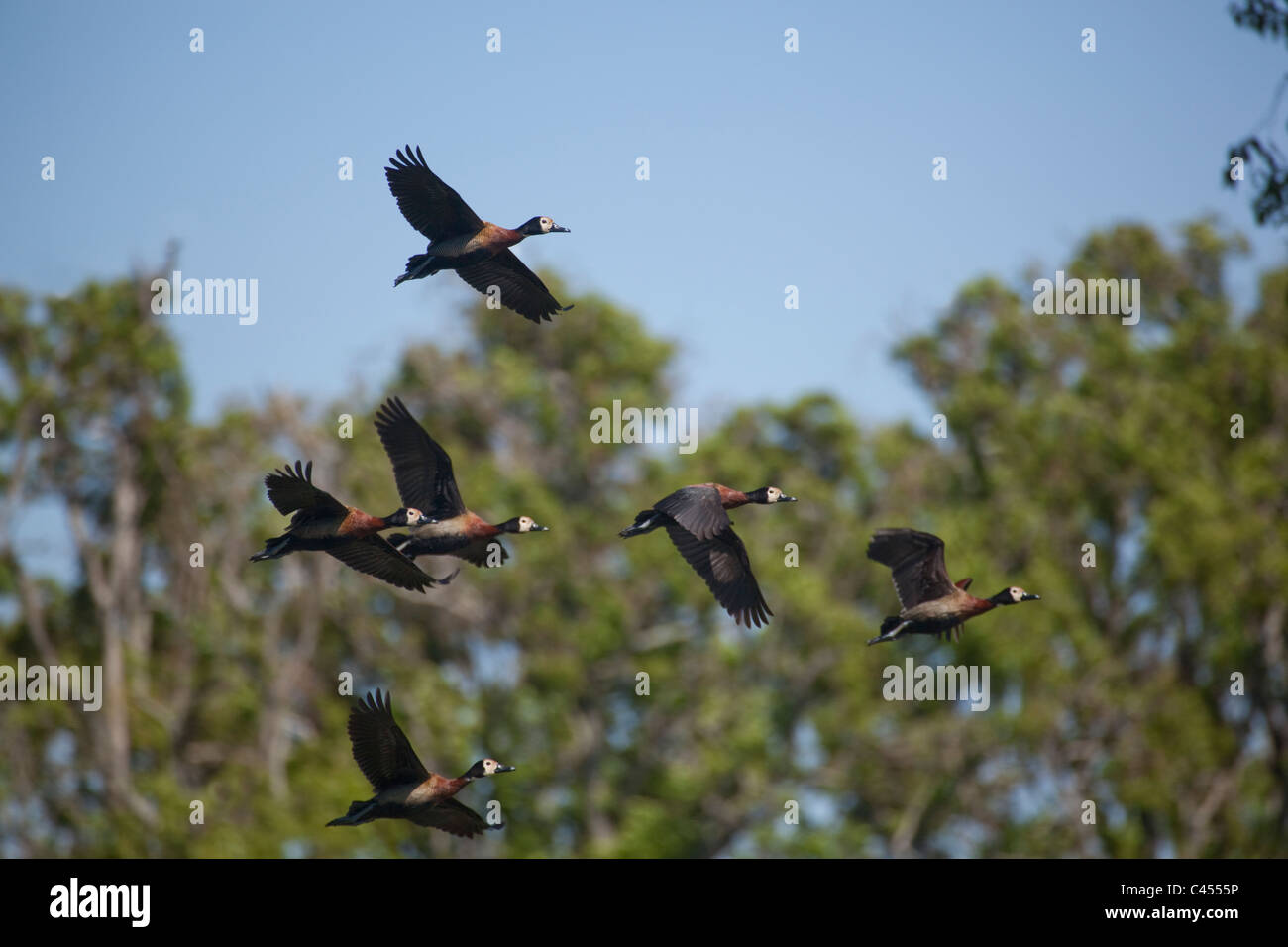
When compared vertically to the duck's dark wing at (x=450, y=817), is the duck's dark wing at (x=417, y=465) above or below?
above

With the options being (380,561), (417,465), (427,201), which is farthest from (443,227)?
(380,561)

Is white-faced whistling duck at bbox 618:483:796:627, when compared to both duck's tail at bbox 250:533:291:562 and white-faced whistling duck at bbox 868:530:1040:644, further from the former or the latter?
duck's tail at bbox 250:533:291:562

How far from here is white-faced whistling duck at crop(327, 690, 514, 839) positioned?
11.9 m

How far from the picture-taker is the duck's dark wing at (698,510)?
13125 mm

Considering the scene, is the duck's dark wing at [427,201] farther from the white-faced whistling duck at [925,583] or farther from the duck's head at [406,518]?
the white-faced whistling duck at [925,583]

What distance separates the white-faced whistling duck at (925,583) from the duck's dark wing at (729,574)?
133 cm

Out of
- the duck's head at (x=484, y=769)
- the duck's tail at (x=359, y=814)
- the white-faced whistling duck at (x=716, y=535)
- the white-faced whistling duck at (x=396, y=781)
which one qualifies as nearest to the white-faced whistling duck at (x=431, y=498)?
the white-faced whistling duck at (x=716, y=535)

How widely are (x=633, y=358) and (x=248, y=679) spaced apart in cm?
1001

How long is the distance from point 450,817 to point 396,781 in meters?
0.44

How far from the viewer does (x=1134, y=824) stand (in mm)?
33781
